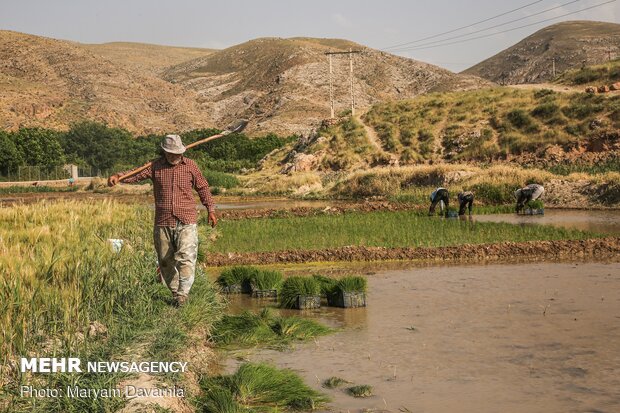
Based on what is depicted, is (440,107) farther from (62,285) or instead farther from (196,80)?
(196,80)

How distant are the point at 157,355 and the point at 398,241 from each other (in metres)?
12.9

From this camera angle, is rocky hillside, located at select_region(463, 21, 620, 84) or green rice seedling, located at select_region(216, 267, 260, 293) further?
rocky hillside, located at select_region(463, 21, 620, 84)

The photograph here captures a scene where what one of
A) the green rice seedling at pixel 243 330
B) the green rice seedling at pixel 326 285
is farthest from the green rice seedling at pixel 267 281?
the green rice seedling at pixel 243 330

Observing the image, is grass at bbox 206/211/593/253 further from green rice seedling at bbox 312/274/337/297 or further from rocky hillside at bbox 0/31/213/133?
rocky hillside at bbox 0/31/213/133

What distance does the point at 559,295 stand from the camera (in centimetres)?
1183

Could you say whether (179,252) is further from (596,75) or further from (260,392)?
(596,75)

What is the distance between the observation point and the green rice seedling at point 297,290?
38.3 ft

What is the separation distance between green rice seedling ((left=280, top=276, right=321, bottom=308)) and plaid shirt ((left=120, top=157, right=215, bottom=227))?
3.17m

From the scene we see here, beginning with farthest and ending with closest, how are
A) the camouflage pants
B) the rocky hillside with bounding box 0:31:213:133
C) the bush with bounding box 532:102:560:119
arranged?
the rocky hillside with bounding box 0:31:213:133, the bush with bounding box 532:102:560:119, the camouflage pants

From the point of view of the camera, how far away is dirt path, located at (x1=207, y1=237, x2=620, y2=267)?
1680 centimetres

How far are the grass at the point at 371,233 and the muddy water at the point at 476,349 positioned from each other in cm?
563

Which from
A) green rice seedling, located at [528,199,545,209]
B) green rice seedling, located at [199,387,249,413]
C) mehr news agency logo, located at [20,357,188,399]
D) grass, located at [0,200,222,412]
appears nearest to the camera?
mehr news agency logo, located at [20,357,188,399]

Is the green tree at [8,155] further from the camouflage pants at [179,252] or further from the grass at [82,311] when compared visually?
the camouflage pants at [179,252]

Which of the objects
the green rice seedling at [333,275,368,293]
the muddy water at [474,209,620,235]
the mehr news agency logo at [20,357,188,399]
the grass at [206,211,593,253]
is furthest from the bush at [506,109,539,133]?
the mehr news agency logo at [20,357,188,399]
